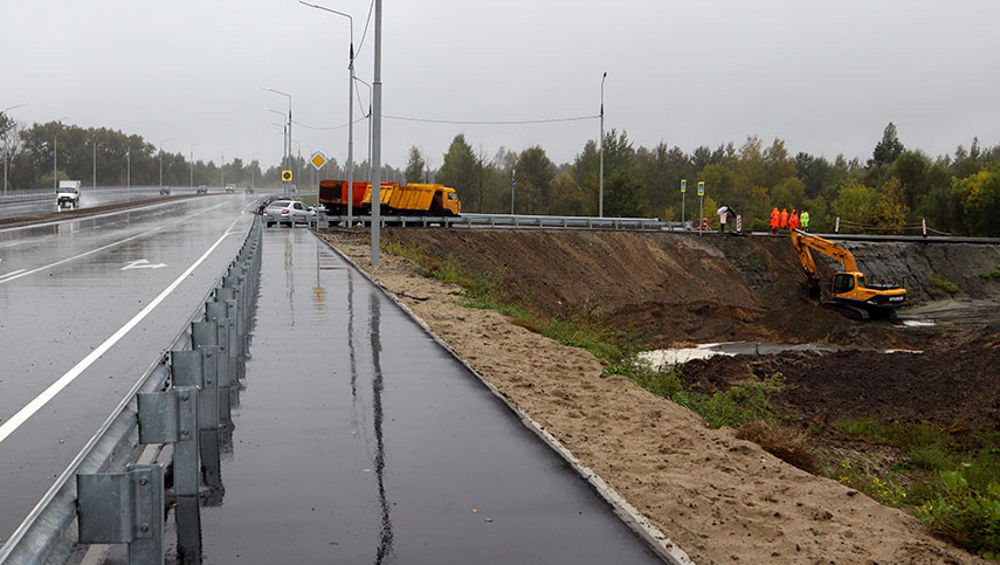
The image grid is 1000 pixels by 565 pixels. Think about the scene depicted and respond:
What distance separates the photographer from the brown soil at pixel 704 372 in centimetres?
594

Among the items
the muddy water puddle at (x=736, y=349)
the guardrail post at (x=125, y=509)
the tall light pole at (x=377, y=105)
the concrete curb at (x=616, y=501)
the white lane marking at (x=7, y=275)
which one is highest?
the tall light pole at (x=377, y=105)

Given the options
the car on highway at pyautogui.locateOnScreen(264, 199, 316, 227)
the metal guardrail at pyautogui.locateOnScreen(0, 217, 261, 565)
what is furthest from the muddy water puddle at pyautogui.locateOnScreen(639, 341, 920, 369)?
the car on highway at pyautogui.locateOnScreen(264, 199, 316, 227)

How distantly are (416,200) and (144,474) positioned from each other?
4645 centimetres

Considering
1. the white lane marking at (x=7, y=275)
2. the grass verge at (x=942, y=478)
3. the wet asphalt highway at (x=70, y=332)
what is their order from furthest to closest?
the white lane marking at (x=7, y=275) < the wet asphalt highway at (x=70, y=332) < the grass verge at (x=942, y=478)

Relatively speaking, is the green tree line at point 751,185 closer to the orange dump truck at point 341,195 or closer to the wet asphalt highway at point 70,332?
the orange dump truck at point 341,195

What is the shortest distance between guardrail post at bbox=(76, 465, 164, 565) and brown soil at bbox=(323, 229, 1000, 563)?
315 cm

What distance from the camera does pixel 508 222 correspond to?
55219 mm

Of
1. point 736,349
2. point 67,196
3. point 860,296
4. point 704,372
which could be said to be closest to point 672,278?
point 860,296

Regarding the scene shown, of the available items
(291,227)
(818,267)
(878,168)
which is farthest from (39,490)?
(878,168)

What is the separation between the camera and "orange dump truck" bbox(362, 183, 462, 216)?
49.5 metres

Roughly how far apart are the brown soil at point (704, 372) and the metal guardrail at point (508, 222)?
10.9ft

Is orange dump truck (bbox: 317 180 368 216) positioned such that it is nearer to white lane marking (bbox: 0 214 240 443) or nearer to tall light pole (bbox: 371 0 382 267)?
tall light pole (bbox: 371 0 382 267)

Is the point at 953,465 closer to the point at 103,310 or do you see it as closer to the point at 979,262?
the point at 103,310

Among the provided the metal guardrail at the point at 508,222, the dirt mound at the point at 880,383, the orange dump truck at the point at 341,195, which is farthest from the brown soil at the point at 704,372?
the orange dump truck at the point at 341,195
